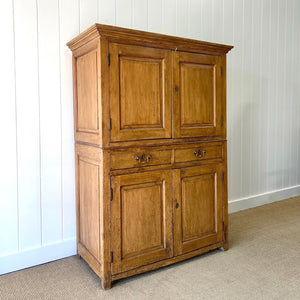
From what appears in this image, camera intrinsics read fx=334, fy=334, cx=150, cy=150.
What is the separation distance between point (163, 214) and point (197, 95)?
855 millimetres

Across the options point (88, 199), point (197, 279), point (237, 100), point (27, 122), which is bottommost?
point (197, 279)

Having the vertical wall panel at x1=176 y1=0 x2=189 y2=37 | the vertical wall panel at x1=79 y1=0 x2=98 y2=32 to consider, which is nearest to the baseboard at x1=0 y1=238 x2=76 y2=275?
the vertical wall panel at x1=79 y1=0 x2=98 y2=32

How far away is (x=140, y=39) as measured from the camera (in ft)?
6.70

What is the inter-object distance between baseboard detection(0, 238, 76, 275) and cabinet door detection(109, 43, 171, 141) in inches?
39.5

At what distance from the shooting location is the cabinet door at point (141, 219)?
206cm

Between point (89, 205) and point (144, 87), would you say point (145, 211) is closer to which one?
point (89, 205)

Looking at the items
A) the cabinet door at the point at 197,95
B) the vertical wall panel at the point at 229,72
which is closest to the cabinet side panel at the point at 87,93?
the cabinet door at the point at 197,95

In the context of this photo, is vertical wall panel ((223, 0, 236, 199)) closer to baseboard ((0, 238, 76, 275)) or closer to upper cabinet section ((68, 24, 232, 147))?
upper cabinet section ((68, 24, 232, 147))

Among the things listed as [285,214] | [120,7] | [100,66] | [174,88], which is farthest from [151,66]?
[285,214]

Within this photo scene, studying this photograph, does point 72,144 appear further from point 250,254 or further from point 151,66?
point 250,254

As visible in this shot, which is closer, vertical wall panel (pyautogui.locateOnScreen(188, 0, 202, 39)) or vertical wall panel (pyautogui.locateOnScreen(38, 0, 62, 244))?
vertical wall panel (pyautogui.locateOnScreen(38, 0, 62, 244))

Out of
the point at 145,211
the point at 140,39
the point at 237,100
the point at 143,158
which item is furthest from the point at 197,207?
the point at 237,100

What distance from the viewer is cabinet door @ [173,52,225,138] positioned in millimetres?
2250

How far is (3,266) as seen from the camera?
2.24 meters
